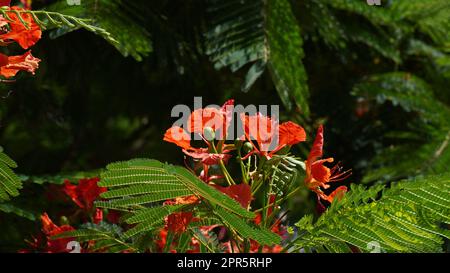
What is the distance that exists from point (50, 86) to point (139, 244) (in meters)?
0.89

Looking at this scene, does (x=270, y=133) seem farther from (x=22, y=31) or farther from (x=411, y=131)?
(x=411, y=131)

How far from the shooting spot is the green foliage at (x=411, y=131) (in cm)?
208

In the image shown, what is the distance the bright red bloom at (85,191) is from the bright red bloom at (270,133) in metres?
0.45

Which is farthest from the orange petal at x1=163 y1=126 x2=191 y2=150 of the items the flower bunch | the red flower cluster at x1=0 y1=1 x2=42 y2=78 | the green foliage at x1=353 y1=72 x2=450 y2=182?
the green foliage at x1=353 y1=72 x2=450 y2=182

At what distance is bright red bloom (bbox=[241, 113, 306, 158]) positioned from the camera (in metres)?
1.31

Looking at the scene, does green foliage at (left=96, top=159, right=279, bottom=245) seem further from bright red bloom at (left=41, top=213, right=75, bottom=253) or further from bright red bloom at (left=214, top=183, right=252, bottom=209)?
bright red bloom at (left=41, top=213, right=75, bottom=253)

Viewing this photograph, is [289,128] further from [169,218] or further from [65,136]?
[65,136]

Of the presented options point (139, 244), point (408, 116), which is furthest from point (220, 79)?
point (139, 244)

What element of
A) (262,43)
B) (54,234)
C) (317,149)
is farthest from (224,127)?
(262,43)

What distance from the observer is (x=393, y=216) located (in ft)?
4.13

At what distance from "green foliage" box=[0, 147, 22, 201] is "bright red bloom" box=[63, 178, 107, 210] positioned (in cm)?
37

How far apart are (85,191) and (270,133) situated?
0.50 meters

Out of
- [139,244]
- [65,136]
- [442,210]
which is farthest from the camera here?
[65,136]
